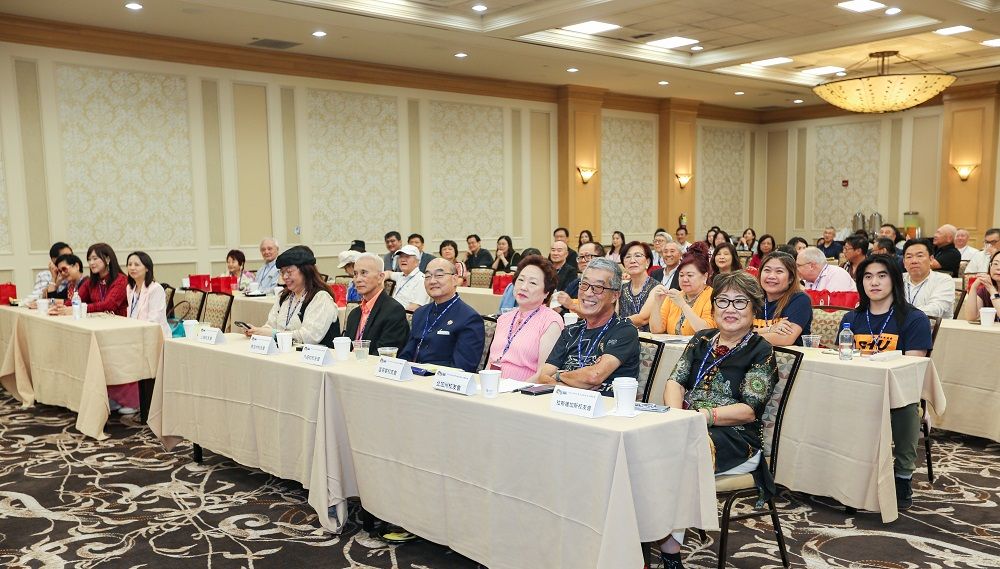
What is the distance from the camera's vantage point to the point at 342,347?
402 centimetres

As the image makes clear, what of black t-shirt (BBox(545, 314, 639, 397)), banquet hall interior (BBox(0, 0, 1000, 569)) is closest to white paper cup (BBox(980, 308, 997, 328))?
banquet hall interior (BBox(0, 0, 1000, 569))

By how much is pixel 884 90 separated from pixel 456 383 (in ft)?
33.5

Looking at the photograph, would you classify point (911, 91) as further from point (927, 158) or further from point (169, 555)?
point (169, 555)

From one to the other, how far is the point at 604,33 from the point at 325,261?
482cm

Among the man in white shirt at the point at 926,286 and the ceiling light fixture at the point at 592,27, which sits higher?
the ceiling light fixture at the point at 592,27

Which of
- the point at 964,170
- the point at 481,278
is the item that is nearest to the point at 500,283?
the point at 481,278

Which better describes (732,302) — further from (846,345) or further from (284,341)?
(284,341)

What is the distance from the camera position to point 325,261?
11.6 m

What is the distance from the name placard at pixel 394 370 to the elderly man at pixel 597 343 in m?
0.62

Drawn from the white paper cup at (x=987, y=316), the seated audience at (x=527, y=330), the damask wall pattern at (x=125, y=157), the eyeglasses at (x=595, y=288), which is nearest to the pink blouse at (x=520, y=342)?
the seated audience at (x=527, y=330)

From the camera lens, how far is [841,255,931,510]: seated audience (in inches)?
158

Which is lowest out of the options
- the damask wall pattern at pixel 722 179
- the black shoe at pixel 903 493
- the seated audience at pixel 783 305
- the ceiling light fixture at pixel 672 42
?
the black shoe at pixel 903 493

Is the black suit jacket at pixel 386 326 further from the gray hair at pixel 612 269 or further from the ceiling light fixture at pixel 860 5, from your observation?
the ceiling light fixture at pixel 860 5

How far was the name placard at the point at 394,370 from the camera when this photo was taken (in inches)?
138
